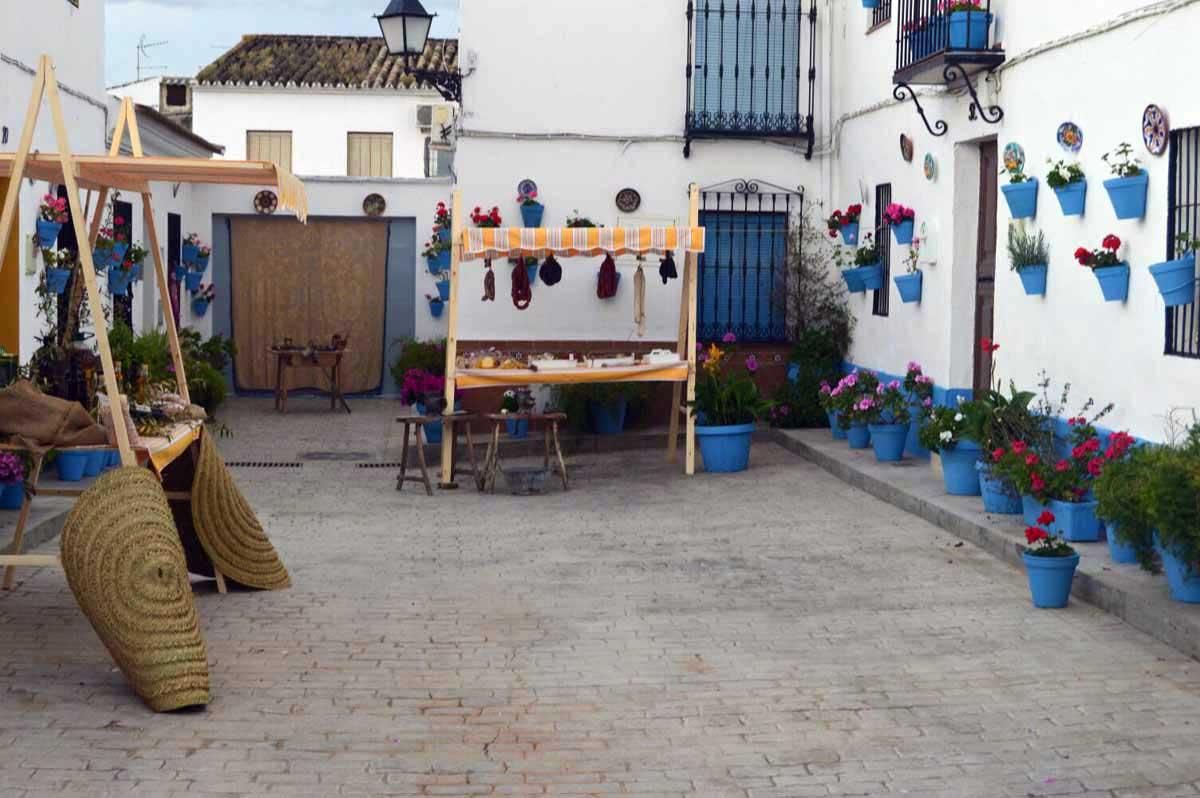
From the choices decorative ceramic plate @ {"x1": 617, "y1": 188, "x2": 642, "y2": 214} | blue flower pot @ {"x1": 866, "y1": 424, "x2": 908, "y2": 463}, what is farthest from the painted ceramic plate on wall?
decorative ceramic plate @ {"x1": 617, "y1": 188, "x2": 642, "y2": 214}

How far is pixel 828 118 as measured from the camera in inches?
647

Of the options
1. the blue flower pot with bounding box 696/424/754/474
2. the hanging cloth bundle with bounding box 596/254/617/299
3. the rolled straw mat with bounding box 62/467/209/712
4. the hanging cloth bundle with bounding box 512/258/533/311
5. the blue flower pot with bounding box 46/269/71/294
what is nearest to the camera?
the rolled straw mat with bounding box 62/467/209/712

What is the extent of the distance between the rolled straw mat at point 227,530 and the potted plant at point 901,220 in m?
6.90

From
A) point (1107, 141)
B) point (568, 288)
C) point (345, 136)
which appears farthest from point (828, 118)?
point (345, 136)

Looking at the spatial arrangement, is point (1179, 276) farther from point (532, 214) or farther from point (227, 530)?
point (532, 214)

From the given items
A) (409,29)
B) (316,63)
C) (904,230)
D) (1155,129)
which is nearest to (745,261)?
(904,230)

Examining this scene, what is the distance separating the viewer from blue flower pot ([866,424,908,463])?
519 inches

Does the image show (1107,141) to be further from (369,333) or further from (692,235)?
(369,333)

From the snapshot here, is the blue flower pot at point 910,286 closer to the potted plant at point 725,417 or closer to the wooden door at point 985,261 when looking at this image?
the wooden door at point 985,261

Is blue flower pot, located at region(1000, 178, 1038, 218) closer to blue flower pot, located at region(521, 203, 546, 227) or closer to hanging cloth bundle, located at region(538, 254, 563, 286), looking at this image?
hanging cloth bundle, located at region(538, 254, 563, 286)

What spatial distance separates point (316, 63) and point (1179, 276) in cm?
2465

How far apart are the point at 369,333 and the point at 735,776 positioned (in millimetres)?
16172

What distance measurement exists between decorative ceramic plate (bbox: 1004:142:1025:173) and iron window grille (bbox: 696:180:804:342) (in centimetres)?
494

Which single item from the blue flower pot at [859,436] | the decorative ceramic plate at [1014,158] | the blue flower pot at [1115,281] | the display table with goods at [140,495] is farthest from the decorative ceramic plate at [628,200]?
the display table with goods at [140,495]
